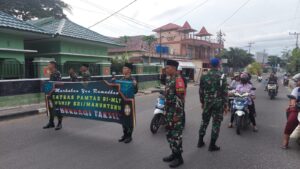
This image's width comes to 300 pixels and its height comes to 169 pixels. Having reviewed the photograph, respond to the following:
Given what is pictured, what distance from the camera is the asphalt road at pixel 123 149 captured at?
13.4 feet

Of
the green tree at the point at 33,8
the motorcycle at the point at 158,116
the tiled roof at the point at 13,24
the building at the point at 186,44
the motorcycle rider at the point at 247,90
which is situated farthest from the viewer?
the building at the point at 186,44

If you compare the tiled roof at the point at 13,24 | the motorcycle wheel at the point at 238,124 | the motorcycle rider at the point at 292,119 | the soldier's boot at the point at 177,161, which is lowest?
the soldier's boot at the point at 177,161

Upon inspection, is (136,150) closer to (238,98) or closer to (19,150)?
(19,150)

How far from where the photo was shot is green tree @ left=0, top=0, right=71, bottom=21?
2522 cm

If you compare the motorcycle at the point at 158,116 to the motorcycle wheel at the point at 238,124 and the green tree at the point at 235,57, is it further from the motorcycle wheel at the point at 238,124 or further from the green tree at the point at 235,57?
the green tree at the point at 235,57

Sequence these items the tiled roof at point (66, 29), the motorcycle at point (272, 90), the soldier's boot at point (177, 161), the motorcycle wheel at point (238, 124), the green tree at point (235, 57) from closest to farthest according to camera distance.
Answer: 1. the soldier's boot at point (177, 161)
2. the motorcycle wheel at point (238, 124)
3. the motorcycle at point (272, 90)
4. the tiled roof at point (66, 29)
5. the green tree at point (235, 57)

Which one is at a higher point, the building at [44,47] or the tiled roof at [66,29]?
the tiled roof at [66,29]

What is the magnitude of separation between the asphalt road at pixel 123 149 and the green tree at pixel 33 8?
23.2 metres

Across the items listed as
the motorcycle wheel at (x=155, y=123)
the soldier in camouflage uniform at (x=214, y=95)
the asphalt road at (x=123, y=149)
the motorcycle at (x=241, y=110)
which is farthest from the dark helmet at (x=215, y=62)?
the motorcycle wheel at (x=155, y=123)

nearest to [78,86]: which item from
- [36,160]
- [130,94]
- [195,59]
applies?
[130,94]

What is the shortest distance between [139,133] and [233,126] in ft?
8.94

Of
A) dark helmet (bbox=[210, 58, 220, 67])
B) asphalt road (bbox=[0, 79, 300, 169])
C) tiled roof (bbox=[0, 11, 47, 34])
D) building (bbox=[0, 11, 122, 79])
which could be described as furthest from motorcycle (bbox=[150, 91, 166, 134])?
tiled roof (bbox=[0, 11, 47, 34])

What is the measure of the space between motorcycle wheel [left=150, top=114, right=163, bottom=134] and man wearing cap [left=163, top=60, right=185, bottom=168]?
1979 mm

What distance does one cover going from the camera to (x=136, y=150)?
4.77m
